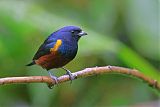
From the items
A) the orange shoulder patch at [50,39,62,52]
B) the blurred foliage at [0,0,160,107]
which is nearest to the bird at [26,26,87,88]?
the orange shoulder patch at [50,39,62,52]

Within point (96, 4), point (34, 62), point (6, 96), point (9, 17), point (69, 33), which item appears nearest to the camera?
point (69, 33)

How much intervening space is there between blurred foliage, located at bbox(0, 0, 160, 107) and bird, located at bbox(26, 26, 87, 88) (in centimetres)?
93

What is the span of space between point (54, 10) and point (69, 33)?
Result: 1610mm

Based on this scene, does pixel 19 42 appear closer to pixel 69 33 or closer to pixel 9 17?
pixel 9 17

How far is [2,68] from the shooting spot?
2.72 m

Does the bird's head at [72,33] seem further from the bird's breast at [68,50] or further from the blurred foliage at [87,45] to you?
the blurred foliage at [87,45]

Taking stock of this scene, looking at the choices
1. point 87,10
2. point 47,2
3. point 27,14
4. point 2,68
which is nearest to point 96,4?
point 87,10

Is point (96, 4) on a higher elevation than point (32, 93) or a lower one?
higher

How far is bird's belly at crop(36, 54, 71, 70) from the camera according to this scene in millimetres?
1483

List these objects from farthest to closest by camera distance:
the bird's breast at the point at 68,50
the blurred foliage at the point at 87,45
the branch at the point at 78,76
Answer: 1. the blurred foliage at the point at 87,45
2. the bird's breast at the point at 68,50
3. the branch at the point at 78,76

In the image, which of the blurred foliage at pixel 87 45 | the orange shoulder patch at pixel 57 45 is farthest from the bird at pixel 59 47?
the blurred foliage at pixel 87 45

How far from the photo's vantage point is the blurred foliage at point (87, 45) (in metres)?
2.62

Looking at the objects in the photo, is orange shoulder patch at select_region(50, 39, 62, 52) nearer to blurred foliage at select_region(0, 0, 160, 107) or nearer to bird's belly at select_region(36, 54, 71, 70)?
bird's belly at select_region(36, 54, 71, 70)

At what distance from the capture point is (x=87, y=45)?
2.60 metres
